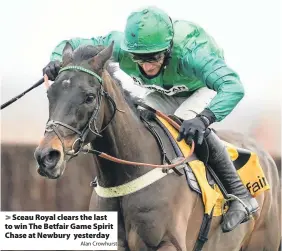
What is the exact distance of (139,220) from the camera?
471 cm

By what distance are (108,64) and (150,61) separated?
0.28 metres

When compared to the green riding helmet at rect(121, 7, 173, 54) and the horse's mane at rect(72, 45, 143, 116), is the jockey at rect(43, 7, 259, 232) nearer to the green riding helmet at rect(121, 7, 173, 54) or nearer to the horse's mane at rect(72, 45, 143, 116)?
the green riding helmet at rect(121, 7, 173, 54)

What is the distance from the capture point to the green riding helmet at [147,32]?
4914 millimetres

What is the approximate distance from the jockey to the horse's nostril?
674mm

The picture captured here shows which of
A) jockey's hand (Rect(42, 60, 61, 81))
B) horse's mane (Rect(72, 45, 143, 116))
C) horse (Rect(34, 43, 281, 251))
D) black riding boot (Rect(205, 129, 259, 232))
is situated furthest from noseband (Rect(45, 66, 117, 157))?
black riding boot (Rect(205, 129, 259, 232))

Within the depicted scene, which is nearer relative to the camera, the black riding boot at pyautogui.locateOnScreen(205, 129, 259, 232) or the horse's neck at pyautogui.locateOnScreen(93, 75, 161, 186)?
the horse's neck at pyautogui.locateOnScreen(93, 75, 161, 186)

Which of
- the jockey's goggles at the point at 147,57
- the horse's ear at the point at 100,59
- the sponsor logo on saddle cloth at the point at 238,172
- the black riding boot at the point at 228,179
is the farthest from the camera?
the black riding boot at the point at 228,179

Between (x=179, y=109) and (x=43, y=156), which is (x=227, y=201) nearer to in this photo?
(x=179, y=109)

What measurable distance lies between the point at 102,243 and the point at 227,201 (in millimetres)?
858

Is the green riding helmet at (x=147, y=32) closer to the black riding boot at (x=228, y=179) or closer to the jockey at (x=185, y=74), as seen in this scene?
the jockey at (x=185, y=74)

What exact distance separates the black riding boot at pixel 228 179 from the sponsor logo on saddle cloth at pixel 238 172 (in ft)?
0.24

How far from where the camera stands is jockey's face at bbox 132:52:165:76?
5004mm
